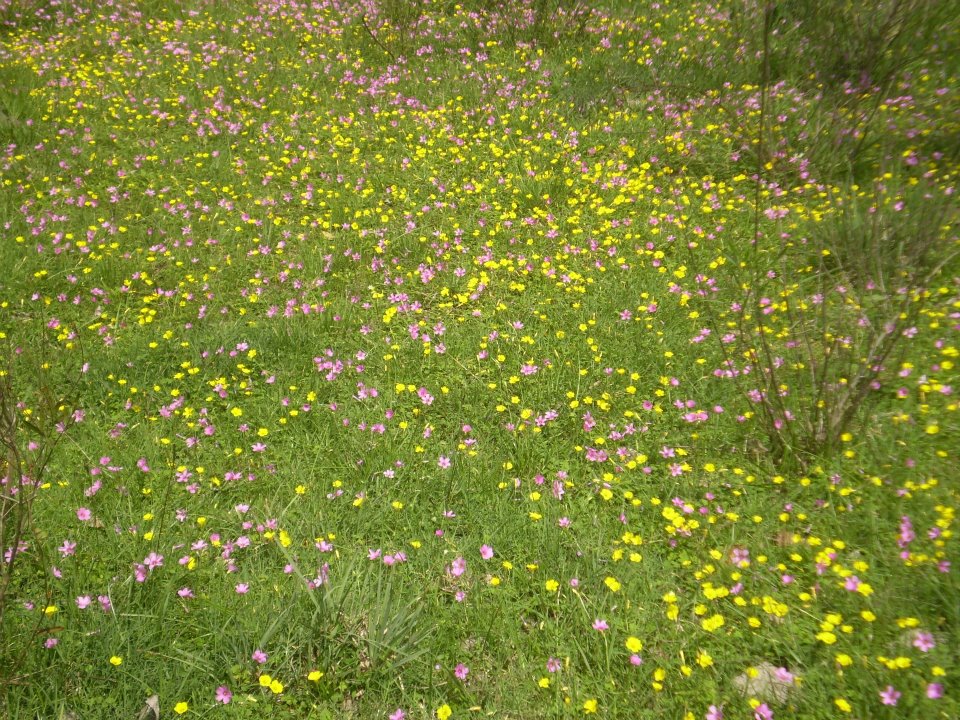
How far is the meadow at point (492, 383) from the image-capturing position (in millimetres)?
2689

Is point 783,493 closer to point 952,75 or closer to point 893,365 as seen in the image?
point 893,365

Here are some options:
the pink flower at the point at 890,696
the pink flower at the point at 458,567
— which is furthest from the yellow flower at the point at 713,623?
the pink flower at the point at 458,567

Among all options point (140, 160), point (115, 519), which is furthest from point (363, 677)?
point (140, 160)

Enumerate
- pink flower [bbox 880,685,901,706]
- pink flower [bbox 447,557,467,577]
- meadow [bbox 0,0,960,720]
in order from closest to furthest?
pink flower [bbox 880,685,901,706], meadow [bbox 0,0,960,720], pink flower [bbox 447,557,467,577]

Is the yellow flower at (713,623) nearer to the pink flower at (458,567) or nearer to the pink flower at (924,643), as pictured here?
the pink flower at (924,643)

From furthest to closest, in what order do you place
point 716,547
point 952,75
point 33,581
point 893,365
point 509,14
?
point 509,14, point 952,75, point 893,365, point 716,547, point 33,581

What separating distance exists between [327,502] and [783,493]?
2.50 metres

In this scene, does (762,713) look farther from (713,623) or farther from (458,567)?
(458,567)

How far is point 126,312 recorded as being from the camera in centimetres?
488

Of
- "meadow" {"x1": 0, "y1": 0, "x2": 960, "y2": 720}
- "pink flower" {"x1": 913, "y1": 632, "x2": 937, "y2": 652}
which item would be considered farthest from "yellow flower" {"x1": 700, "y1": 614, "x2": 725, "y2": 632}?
"pink flower" {"x1": 913, "y1": 632, "x2": 937, "y2": 652}

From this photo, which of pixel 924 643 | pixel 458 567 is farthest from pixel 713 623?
pixel 458 567

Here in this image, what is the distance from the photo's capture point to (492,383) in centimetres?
410

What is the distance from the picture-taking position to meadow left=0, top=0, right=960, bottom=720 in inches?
106

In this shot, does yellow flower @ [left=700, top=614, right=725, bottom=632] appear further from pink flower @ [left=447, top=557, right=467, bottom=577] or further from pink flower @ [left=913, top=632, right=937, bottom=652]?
pink flower @ [left=447, top=557, right=467, bottom=577]
